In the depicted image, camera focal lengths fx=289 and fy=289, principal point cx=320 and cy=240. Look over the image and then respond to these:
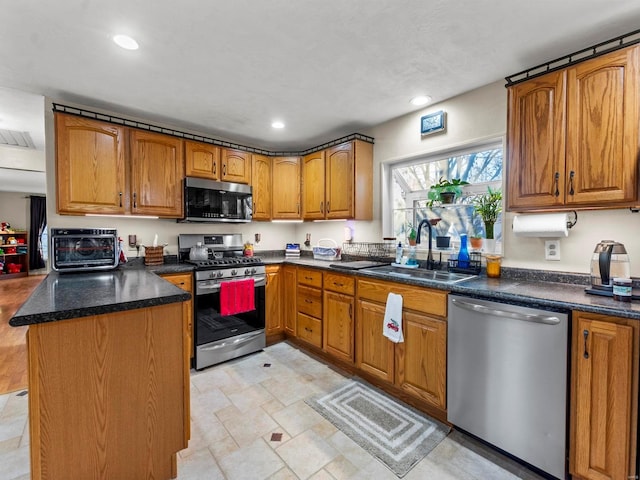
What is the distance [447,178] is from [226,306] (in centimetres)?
243

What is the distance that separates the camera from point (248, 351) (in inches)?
118

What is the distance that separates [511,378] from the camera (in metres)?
1.56

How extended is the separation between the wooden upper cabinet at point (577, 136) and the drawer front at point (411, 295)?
80 centimetres

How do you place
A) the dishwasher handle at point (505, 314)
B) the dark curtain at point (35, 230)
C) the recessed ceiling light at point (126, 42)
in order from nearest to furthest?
1. the dishwasher handle at point (505, 314)
2. the recessed ceiling light at point (126, 42)
3. the dark curtain at point (35, 230)

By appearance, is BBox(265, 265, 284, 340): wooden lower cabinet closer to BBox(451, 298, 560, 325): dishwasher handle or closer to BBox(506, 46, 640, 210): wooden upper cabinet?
BBox(451, 298, 560, 325): dishwasher handle

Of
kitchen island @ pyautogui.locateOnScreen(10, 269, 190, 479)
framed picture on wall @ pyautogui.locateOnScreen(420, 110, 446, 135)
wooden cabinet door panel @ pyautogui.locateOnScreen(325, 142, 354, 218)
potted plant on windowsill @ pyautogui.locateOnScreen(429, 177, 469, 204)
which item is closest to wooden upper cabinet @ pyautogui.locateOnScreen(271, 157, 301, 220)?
wooden cabinet door panel @ pyautogui.locateOnScreen(325, 142, 354, 218)

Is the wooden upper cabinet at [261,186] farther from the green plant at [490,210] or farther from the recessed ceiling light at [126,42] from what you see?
the green plant at [490,210]

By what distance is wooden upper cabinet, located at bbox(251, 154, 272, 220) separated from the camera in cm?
350

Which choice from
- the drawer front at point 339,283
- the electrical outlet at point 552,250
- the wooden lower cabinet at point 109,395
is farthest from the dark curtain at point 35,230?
the electrical outlet at point 552,250

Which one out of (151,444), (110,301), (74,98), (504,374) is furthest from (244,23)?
(504,374)

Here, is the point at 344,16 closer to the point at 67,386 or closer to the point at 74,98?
the point at 67,386

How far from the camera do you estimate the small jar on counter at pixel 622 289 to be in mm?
1392

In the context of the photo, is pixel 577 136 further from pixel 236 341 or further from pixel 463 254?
pixel 236 341

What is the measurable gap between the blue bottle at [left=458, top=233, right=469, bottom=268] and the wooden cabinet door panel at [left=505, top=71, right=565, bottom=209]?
0.48 metres
